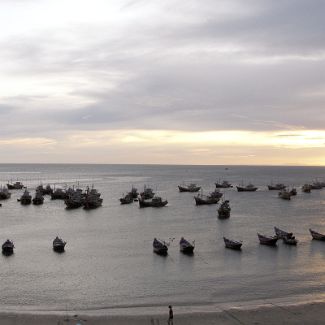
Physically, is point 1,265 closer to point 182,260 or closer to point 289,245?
point 182,260

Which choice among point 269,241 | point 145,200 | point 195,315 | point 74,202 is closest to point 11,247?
point 195,315

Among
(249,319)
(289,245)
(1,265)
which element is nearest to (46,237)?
(1,265)

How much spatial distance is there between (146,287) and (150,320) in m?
10.3

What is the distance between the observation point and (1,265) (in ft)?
187

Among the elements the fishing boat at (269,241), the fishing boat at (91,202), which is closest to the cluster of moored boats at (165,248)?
the fishing boat at (269,241)

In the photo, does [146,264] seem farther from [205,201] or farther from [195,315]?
[205,201]

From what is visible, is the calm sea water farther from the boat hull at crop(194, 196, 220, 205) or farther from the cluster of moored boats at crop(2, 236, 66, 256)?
the boat hull at crop(194, 196, 220, 205)

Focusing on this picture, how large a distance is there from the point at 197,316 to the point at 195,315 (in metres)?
0.32

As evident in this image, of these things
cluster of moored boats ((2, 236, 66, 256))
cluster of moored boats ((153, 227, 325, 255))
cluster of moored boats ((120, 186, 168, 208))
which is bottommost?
cluster of moored boats ((2, 236, 66, 256))

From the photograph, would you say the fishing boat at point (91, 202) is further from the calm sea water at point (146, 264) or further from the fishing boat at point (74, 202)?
the calm sea water at point (146, 264)

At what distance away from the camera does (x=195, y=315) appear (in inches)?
1560

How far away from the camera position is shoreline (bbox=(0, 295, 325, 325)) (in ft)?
125

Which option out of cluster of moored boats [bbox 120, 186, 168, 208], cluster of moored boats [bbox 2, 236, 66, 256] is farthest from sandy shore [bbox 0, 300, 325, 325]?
cluster of moored boats [bbox 120, 186, 168, 208]

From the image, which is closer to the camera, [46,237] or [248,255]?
[248,255]
